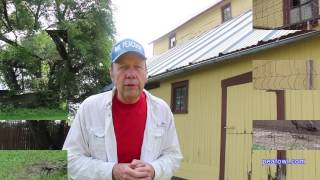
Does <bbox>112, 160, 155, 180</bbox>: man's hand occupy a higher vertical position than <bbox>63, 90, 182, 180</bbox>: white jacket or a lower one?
lower

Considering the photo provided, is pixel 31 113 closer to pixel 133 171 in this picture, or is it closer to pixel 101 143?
pixel 101 143

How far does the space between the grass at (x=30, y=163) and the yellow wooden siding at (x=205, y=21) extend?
456 inches

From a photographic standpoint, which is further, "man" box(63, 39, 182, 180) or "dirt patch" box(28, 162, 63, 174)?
"dirt patch" box(28, 162, 63, 174)

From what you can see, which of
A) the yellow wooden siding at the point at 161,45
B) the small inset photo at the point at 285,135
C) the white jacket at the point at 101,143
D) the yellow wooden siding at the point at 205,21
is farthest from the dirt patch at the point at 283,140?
the yellow wooden siding at the point at 161,45

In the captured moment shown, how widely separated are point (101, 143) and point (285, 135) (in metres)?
3.35

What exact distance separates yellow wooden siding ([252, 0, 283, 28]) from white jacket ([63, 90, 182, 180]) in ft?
3.43

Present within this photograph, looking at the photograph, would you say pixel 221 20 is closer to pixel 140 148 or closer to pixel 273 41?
pixel 273 41

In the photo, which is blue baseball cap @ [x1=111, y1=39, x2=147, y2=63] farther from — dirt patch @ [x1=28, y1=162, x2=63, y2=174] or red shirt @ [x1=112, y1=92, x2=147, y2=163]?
dirt patch @ [x1=28, y1=162, x2=63, y2=174]

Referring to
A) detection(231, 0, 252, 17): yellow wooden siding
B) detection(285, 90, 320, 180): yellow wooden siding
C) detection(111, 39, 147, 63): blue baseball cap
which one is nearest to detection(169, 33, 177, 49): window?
detection(231, 0, 252, 17): yellow wooden siding

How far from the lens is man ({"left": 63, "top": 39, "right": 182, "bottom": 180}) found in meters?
2.25

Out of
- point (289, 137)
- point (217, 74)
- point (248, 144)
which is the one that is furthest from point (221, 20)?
point (289, 137)

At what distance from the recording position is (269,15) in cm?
299

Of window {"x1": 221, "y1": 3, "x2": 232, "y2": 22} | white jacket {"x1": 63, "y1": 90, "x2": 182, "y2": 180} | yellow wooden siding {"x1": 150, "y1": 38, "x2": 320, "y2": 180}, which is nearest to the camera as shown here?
white jacket {"x1": 63, "y1": 90, "x2": 182, "y2": 180}

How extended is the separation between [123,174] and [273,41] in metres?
4.84
